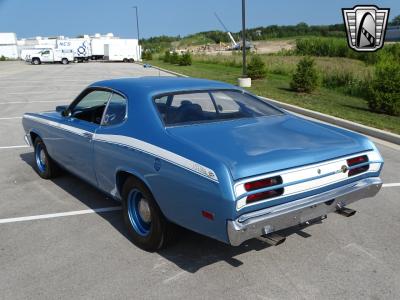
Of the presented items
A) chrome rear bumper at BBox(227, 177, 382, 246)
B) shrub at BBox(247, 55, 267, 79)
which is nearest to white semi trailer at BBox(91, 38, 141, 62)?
shrub at BBox(247, 55, 267, 79)

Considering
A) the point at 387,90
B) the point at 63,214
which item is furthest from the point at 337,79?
the point at 63,214

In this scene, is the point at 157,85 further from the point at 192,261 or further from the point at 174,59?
the point at 174,59

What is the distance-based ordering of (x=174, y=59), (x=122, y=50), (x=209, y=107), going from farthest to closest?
1. (x=122, y=50)
2. (x=174, y=59)
3. (x=209, y=107)

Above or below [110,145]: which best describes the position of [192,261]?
below

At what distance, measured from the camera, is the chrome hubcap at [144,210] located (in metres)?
3.83

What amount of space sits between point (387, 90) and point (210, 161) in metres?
9.20

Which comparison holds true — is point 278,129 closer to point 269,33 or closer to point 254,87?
point 254,87

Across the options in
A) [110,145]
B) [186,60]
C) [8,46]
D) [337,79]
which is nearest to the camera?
[110,145]

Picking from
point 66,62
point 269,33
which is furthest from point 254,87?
point 269,33

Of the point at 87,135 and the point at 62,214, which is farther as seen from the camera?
the point at 62,214

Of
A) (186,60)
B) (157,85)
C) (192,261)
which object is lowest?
(192,261)

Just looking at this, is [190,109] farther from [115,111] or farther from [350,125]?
[350,125]

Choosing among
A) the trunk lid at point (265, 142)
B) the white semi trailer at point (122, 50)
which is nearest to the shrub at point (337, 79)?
the trunk lid at point (265, 142)

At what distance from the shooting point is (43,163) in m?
6.15
